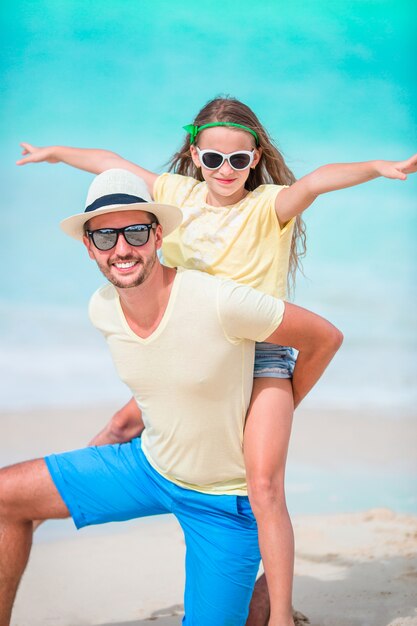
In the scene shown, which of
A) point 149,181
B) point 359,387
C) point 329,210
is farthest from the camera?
point 329,210

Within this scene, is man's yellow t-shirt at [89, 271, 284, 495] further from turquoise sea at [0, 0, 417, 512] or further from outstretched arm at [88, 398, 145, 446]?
turquoise sea at [0, 0, 417, 512]

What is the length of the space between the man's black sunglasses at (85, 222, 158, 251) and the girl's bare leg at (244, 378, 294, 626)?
68 centimetres

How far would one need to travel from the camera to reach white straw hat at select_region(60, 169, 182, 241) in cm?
297

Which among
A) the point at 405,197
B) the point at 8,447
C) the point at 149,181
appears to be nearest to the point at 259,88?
the point at 405,197

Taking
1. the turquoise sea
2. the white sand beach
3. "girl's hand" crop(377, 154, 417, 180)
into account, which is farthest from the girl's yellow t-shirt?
the turquoise sea

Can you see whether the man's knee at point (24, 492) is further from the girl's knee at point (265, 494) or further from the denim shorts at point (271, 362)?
the denim shorts at point (271, 362)

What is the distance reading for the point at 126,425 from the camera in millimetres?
3654

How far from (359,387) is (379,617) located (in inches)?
220

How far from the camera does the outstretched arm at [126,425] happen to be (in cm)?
364

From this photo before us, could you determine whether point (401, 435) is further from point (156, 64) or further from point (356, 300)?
point (156, 64)

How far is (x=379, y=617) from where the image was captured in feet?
13.2

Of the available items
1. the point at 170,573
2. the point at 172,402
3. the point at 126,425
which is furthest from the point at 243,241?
the point at 170,573

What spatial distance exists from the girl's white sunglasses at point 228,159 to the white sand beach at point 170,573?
6.67ft

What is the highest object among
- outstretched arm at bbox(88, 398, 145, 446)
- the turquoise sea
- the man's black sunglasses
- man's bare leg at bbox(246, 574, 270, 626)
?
the turquoise sea
